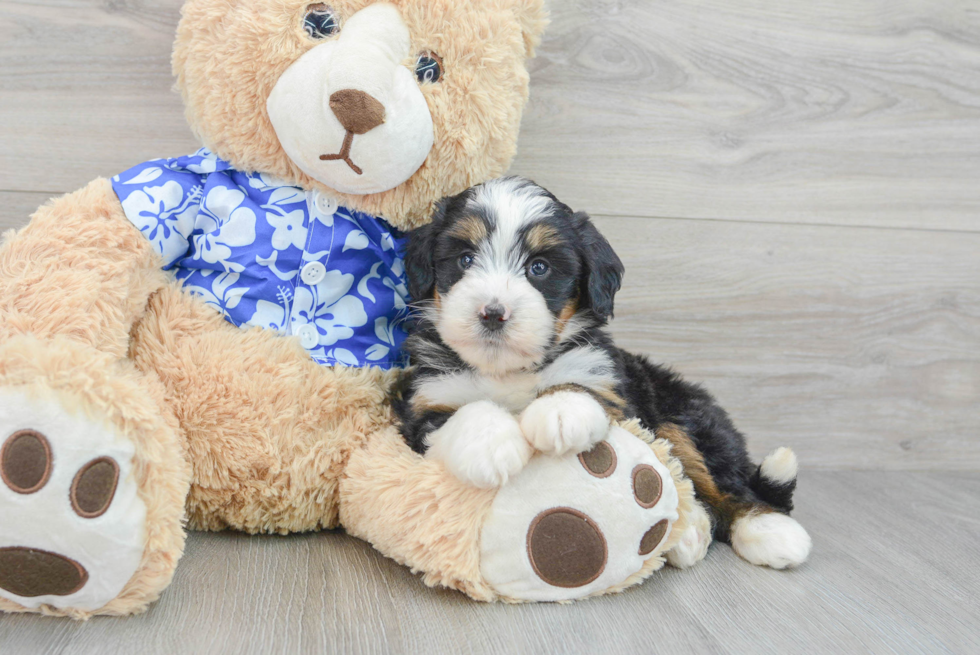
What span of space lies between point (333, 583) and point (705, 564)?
2.68ft

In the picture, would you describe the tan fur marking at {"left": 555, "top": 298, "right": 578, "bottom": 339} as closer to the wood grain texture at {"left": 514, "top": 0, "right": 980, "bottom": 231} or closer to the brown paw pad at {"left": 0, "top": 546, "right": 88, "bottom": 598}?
the wood grain texture at {"left": 514, "top": 0, "right": 980, "bottom": 231}

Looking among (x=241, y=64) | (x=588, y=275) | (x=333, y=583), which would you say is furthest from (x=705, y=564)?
(x=241, y=64)

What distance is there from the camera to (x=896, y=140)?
238 cm

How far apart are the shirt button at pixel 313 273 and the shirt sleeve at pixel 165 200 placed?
0.88 ft

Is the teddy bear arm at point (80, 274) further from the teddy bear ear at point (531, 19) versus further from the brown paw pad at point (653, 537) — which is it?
the brown paw pad at point (653, 537)

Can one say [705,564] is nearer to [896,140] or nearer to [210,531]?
[210,531]

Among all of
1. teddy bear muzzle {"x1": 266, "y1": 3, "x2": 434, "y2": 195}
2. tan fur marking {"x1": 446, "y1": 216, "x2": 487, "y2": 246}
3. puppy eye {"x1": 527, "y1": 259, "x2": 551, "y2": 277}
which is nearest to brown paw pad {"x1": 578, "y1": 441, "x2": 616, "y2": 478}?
puppy eye {"x1": 527, "y1": 259, "x2": 551, "y2": 277}

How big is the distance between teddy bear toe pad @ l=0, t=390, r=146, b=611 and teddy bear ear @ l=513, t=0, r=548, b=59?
121cm

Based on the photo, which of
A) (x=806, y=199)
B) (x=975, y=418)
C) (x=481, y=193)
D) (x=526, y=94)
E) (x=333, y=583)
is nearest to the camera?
(x=333, y=583)

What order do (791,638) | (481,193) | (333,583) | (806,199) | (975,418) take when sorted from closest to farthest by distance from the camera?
(791,638) < (333,583) < (481,193) < (806,199) < (975,418)

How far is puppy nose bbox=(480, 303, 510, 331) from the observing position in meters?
1.44

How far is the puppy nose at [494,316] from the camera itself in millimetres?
1439

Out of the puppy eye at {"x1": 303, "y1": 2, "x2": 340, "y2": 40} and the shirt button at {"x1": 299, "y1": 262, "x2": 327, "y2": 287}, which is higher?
the puppy eye at {"x1": 303, "y1": 2, "x2": 340, "y2": 40}

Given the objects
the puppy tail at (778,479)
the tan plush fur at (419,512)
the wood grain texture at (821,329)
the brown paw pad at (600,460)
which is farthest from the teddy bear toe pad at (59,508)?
the wood grain texture at (821,329)
